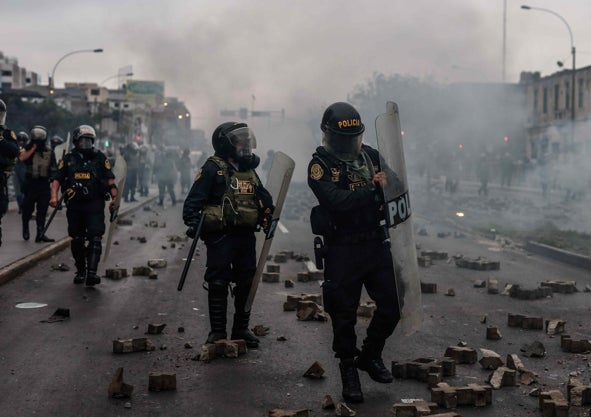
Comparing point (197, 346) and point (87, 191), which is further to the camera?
point (87, 191)

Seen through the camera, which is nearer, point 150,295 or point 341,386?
point 341,386

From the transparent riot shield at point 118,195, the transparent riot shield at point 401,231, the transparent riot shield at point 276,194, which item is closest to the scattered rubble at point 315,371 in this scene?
the transparent riot shield at point 401,231

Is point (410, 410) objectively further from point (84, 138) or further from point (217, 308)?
point (84, 138)

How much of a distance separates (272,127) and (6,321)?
104 m

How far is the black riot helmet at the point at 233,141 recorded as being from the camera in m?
6.69

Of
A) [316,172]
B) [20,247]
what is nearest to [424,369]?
[316,172]

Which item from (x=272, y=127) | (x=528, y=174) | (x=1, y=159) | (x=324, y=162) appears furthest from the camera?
(x=272, y=127)

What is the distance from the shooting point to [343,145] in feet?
17.9

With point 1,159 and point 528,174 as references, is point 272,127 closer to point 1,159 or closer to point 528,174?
point 528,174

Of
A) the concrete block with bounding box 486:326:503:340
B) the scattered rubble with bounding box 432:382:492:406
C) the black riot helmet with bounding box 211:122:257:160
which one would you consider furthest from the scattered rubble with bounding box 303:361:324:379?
the concrete block with bounding box 486:326:503:340

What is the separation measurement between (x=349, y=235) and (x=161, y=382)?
1.51m

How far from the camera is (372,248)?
543cm

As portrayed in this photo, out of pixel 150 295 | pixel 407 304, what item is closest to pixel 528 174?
pixel 150 295

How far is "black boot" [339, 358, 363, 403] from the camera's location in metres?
5.20
